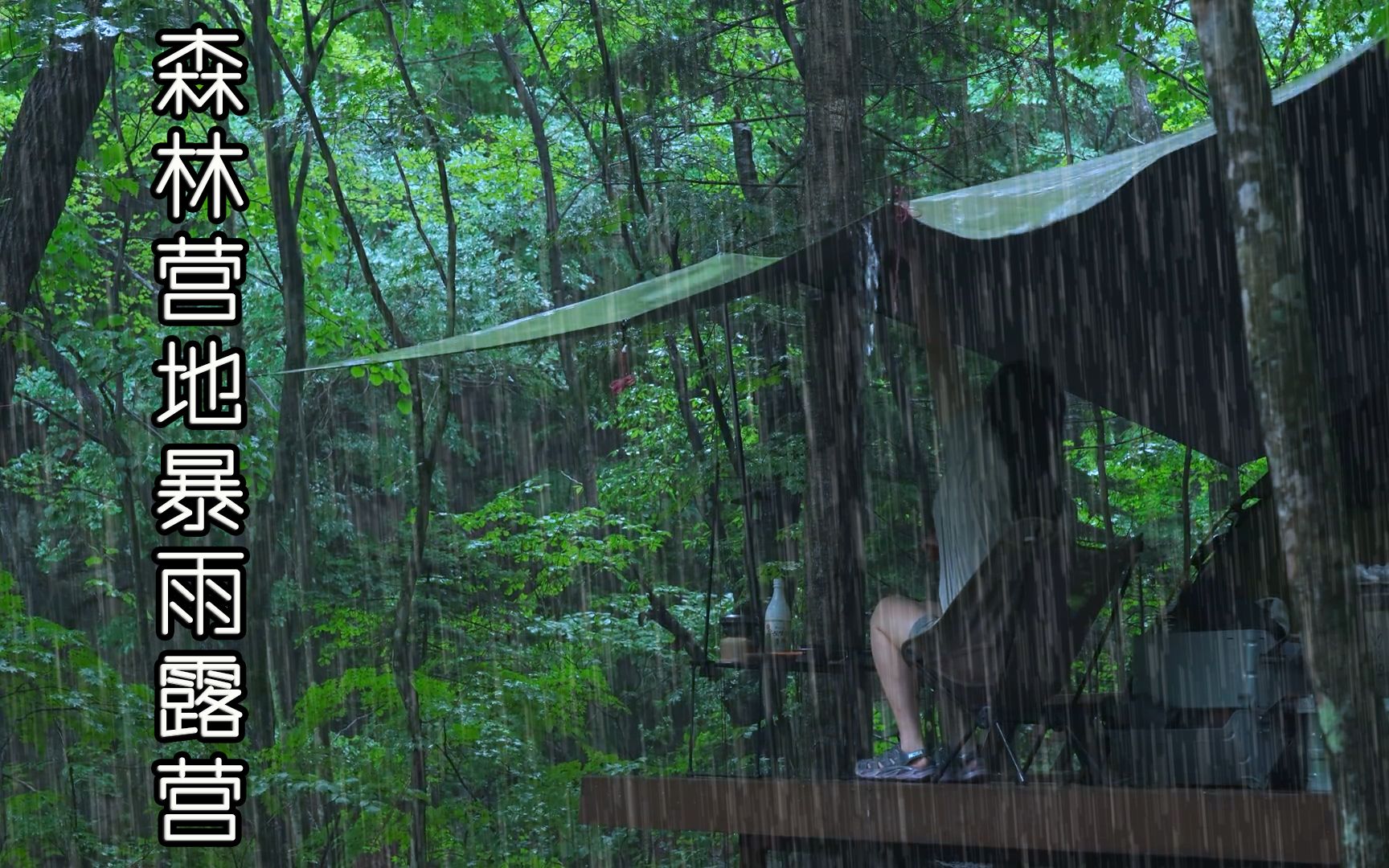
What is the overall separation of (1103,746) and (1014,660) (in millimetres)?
888

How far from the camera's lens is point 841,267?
4000mm

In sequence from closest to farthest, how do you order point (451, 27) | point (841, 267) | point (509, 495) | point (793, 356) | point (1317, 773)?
1. point (1317, 773)
2. point (841, 267)
3. point (793, 356)
4. point (451, 27)
5. point (509, 495)

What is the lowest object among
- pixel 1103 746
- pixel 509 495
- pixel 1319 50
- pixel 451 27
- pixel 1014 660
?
pixel 1103 746

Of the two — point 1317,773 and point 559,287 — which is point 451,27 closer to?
point 559,287

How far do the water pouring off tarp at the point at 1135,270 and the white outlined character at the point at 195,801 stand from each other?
288 cm

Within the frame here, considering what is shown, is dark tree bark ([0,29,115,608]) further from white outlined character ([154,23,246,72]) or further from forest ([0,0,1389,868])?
white outlined character ([154,23,246,72])

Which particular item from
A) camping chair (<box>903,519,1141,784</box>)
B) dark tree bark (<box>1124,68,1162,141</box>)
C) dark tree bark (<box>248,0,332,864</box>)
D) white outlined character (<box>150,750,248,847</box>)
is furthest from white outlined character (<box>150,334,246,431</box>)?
dark tree bark (<box>1124,68,1162,141</box>)

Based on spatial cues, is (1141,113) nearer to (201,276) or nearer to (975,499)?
(201,276)

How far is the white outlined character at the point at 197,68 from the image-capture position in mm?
5914

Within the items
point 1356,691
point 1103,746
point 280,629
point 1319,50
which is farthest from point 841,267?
point 280,629

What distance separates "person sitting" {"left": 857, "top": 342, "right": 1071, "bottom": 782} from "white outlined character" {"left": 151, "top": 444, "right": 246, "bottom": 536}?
284 cm

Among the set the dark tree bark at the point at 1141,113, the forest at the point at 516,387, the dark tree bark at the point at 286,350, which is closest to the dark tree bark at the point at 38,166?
the forest at the point at 516,387

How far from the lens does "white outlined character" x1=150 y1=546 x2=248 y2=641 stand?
531 cm

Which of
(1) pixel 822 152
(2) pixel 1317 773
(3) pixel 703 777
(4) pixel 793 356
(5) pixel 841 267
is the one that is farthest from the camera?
(4) pixel 793 356
